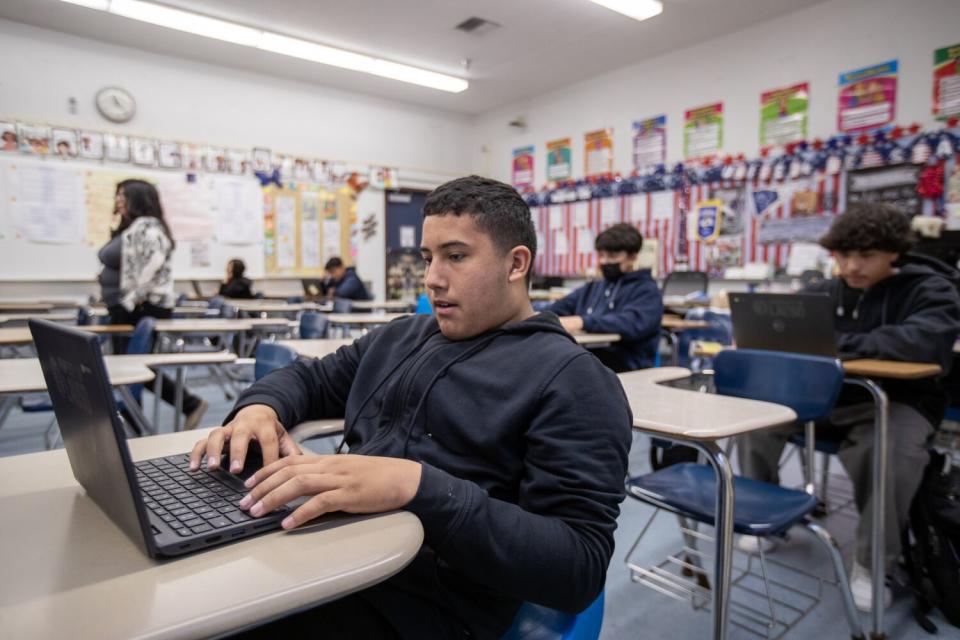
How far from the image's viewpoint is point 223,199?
265 inches

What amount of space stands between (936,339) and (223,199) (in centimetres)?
666

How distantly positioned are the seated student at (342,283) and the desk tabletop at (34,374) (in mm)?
4314

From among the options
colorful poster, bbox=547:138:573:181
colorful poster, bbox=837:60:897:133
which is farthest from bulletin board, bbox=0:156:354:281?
colorful poster, bbox=837:60:897:133

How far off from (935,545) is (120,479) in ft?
6.91

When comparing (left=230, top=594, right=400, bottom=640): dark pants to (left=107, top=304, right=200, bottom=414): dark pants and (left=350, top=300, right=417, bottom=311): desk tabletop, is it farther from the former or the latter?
(left=350, top=300, right=417, bottom=311): desk tabletop

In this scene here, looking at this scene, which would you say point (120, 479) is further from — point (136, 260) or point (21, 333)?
point (136, 260)

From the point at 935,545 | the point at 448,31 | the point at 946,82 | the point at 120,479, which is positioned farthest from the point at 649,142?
the point at 120,479

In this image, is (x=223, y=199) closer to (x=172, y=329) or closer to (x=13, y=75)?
(x=13, y=75)

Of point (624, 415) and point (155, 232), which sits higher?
point (155, 232)

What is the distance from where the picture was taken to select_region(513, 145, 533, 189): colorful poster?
7.95 meters

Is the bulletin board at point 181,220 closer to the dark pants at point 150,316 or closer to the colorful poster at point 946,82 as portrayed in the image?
the dark pants at point 150,316

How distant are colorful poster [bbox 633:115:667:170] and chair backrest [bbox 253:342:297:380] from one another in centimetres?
556

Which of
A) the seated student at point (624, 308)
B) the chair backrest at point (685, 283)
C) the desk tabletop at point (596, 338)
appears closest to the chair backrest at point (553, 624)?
the desk tabletop at point (596, 338)

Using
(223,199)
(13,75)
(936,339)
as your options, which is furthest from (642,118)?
(13,75)
